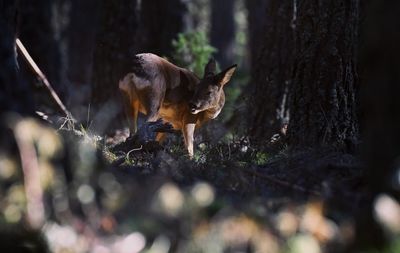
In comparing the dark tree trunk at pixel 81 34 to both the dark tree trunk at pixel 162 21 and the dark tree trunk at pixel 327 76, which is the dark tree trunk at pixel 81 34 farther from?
the dark tree trunk at pixel 327 76

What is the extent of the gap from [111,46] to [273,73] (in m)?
3.62

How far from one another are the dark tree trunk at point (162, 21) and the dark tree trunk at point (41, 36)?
1.93 meters

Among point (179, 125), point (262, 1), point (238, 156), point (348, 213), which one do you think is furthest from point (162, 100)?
point (262, 1)

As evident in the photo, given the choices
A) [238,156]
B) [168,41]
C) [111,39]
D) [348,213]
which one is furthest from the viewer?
[168,41]

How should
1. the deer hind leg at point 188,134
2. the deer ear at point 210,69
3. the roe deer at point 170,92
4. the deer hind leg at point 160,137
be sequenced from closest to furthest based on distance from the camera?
1. the deer hind leg at point 188,134
2. the deer hind leg at point 160,137
3. the roe deer at point 170,92
4. the deer ear at point 210,69

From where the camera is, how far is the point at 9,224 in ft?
17.5

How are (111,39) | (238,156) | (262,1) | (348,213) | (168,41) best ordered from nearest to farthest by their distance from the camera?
(348,213) < (238,156) < (111,39) < (168,41) < (262,1)

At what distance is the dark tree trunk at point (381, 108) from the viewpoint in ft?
17.0

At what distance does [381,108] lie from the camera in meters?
5.22

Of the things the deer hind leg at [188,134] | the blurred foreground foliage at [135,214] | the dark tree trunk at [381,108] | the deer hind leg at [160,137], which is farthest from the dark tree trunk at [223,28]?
the dark tree trunk at [381,108]

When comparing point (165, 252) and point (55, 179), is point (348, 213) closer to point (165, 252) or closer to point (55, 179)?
point (165, 252)

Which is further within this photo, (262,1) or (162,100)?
(262,1)

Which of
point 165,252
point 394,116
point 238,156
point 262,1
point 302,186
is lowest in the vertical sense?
point 262,1

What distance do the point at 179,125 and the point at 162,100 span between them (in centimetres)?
41
